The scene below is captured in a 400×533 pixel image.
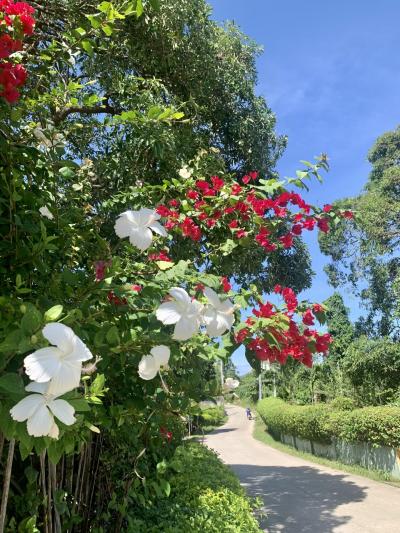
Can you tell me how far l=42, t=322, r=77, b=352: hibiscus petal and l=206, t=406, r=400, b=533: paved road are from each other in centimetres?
700

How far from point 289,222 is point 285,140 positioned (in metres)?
4.97

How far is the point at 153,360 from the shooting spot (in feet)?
3.89

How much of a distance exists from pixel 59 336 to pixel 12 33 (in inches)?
51.9

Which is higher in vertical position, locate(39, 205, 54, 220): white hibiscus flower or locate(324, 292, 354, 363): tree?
locate(324, 292, 354, 363): tree

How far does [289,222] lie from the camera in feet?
9.56

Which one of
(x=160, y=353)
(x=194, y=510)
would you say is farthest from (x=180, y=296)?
(x=194, y=510)

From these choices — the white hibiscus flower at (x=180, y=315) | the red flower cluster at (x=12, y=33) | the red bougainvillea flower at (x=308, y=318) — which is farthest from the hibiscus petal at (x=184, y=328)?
the red bougainvillea flower at (x=308, y=318)

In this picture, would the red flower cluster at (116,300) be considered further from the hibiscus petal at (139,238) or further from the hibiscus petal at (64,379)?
the hibiscus petal at (64,379)

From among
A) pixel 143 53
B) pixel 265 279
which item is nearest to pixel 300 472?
pixel 265 279

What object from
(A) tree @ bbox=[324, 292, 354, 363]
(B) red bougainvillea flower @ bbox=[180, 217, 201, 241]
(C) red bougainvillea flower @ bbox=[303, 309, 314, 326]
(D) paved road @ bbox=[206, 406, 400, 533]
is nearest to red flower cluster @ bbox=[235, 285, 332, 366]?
(C) red bougainvillea flower @ bbox=[303, 309, 314, 326]

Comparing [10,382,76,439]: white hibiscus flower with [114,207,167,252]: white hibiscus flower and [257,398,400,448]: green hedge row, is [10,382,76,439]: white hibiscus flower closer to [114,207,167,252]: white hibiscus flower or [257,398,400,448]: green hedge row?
[114,207,167,252]: white hibiscus flower

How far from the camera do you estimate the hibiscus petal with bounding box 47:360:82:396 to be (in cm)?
75

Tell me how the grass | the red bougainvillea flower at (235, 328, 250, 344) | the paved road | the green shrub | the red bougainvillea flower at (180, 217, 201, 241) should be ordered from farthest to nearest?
the green shrub
the grass
the paved road
the red bougainvillea flower at (180, 217, 201, 241)
the red bougainvillea flower at (235, 328, 250, 344)

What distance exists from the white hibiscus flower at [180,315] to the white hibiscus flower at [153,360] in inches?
4.5
